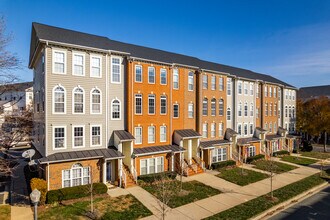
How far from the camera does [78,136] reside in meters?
19.3

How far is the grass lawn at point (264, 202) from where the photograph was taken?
15.0 metres

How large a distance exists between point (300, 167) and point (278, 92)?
57.8ft

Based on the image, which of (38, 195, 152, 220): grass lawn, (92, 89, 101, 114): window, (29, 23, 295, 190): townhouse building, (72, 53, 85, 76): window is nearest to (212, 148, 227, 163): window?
(29, 23, 295, 190): townhouse building

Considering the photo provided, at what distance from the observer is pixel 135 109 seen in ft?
74.5

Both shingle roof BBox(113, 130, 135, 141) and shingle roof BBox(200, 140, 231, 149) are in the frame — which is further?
shingle roof BBox(200, 140, 231, 149)

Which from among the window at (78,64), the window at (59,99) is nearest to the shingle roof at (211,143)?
the window at (78,64)

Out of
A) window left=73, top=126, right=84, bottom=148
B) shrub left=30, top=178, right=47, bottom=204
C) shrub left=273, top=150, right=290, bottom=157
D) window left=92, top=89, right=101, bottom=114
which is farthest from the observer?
shrub left=273, top=150, right=290, bottom=157

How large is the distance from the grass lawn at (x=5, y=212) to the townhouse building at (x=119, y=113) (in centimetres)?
299

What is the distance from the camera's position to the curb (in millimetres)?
15452

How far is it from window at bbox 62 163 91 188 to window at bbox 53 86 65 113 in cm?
527

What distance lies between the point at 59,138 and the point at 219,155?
2099 centimetres

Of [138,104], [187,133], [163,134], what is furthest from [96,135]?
[187,133]

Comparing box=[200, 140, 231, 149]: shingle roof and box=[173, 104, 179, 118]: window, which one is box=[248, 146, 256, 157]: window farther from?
box=[173, 104, 179, 118]: window

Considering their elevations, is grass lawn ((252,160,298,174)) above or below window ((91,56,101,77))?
below
